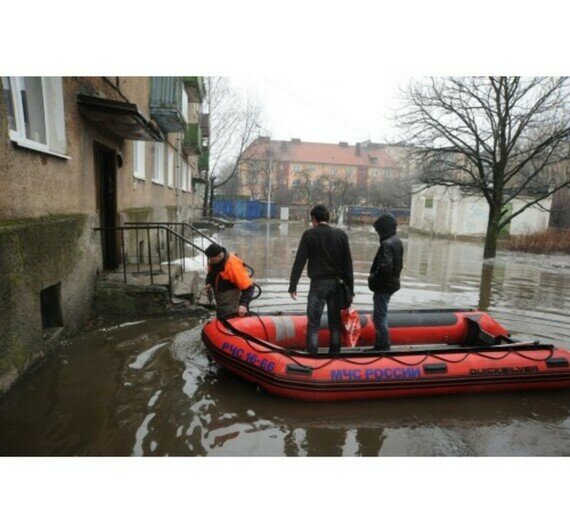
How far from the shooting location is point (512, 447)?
12.5 ft

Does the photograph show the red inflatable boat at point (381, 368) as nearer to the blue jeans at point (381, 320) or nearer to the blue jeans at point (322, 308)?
the blue jeans at point (322, 308)

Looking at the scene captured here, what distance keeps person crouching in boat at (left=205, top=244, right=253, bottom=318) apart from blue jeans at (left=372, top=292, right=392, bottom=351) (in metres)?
1.57

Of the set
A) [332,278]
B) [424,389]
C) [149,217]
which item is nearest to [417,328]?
[424,389]

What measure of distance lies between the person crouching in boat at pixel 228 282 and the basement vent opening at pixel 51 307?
202cm

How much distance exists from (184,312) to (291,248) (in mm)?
12272

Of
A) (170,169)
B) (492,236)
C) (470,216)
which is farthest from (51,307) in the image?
(470,216)

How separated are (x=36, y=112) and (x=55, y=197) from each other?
1.12 metres

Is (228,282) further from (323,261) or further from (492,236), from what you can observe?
(492,236)

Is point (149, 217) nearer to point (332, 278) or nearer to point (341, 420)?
point (332, 278)

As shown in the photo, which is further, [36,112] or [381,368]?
[36,112]

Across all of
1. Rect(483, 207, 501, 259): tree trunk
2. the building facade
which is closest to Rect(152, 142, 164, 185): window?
the building facade

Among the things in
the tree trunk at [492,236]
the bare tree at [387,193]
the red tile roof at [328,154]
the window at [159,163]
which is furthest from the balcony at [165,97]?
the red tile roof at [328,154]

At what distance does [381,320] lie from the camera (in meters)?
5.23

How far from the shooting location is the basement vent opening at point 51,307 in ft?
18.2
